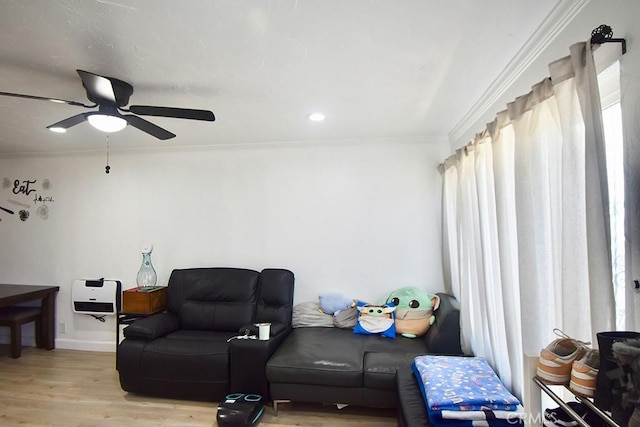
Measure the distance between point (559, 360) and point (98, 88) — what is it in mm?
2411

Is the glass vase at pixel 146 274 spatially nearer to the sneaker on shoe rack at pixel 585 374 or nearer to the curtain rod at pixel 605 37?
the sneaker on shoe rack at pixel 585 374

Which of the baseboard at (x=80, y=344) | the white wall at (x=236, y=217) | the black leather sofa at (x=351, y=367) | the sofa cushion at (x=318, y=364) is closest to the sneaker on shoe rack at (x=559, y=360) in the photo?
the black leather sofa at (x=351, y=367)

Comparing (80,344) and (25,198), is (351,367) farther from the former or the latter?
(25,198)

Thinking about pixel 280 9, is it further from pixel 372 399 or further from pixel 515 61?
pixel 372 399

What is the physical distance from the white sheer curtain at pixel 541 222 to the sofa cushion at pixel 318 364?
94 centimetres

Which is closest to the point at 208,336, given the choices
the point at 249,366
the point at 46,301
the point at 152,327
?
the point at 152,327

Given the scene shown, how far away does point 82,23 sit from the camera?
Result: 4.95ft

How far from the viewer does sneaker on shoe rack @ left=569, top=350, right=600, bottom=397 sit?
914 millimetres

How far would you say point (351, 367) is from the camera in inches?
96.8

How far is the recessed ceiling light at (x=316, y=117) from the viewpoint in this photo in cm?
276

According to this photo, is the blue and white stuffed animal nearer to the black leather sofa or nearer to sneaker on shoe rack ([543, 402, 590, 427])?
the black leather sofa

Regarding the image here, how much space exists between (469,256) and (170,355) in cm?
260

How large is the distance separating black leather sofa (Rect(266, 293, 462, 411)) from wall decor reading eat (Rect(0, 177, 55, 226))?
363 centimetres

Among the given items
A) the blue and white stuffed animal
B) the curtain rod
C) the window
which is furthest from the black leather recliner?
the curtain rod
